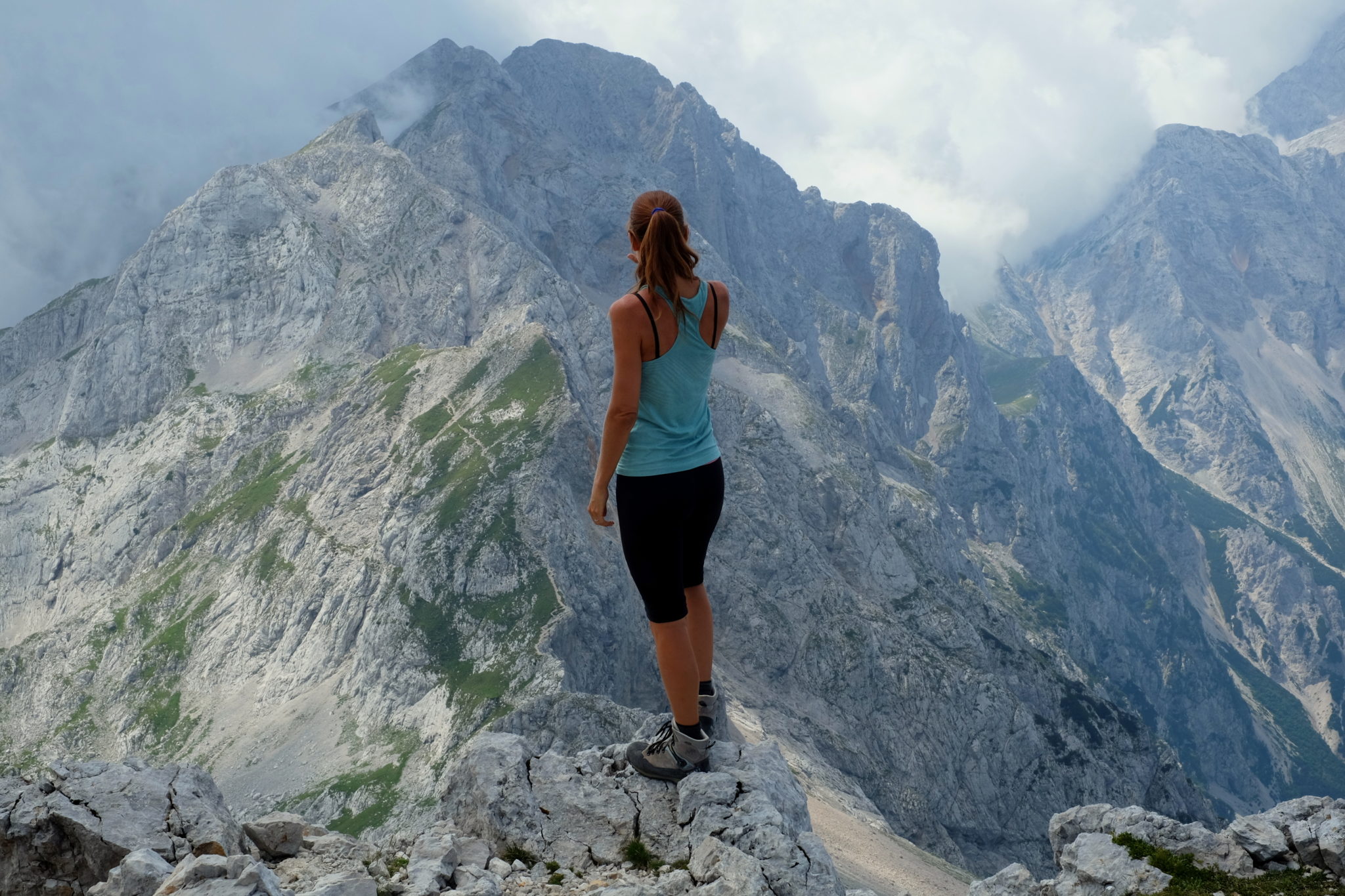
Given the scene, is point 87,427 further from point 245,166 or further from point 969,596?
point 969,596

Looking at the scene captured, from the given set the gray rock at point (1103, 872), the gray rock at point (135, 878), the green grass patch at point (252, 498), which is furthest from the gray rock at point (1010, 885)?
the green grass patch at point (252, 498)

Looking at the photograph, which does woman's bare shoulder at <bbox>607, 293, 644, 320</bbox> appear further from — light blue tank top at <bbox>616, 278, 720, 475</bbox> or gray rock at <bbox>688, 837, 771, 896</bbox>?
gray rock at <bbox>688, 837, 771, 896</bbox>

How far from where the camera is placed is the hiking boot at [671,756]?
11.2 metres

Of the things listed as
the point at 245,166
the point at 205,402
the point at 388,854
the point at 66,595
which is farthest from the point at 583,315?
the point at 388,854

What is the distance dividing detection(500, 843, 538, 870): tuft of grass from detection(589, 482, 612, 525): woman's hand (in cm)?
471

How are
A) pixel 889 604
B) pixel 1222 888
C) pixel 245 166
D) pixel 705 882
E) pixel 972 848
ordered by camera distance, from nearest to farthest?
pixel 705 882
pixel 1222 888
pixel 972 848
pixel 889 604
pixel 245 166

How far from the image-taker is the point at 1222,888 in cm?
1107

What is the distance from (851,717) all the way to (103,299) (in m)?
177

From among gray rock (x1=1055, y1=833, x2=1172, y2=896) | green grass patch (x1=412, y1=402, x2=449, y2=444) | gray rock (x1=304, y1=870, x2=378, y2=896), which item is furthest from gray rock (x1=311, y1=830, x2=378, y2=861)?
green grass patch (x1=412, y1=402, x2=449, y2=444)

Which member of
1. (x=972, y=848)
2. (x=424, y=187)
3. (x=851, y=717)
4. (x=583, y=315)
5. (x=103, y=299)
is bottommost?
(x=972, y=848)

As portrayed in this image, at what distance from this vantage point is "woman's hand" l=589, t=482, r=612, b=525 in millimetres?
9328

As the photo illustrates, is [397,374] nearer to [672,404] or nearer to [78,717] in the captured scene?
[78,717]

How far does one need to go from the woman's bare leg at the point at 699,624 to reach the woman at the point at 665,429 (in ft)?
0.81

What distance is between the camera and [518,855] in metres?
11.4
